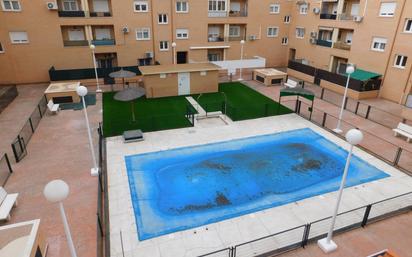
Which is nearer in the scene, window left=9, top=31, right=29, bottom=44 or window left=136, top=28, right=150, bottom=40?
window left=9, top=31, right=29, bottom=44

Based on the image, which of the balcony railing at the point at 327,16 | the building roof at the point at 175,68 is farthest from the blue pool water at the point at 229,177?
the balcony railing at the point at 327,16

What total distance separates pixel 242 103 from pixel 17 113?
55.7 feet

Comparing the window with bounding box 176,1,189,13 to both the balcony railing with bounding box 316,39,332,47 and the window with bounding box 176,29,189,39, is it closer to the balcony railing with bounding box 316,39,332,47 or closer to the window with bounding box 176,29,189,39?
the window with bounding box 176,29,189,39

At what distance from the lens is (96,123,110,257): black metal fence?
29.6 ft

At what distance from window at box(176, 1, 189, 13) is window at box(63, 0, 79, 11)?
1007 cm

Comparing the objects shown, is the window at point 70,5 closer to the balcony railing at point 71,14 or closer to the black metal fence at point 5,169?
the balcony railing at point 71,14

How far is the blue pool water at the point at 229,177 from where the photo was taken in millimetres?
11281

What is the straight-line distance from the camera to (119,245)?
955 centimetres

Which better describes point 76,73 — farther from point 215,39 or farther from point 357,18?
point 357,18

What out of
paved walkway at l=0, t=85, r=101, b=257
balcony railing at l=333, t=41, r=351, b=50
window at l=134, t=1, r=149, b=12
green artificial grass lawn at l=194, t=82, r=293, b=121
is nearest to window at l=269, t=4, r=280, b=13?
balcony railing at l=333, t=41, r=351, b=50

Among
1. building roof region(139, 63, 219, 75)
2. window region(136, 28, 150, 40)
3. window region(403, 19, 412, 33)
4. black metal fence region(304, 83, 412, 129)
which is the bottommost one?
black metal fence region(304, 83, 412, 129)

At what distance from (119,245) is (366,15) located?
2706 centimetres

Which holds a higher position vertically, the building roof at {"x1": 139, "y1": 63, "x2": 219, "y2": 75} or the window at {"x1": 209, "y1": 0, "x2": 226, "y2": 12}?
the window at {"x1": 209, "y1": 0, "x2": 226, "y2": 12}

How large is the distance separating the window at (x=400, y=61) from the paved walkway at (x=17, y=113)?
28.1 metres
